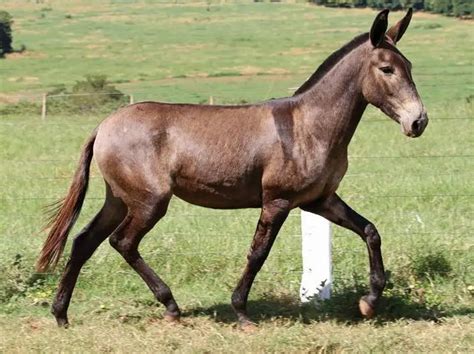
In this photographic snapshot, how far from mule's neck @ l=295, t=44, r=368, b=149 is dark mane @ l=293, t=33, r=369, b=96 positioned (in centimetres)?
3

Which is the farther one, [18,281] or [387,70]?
[18,281]

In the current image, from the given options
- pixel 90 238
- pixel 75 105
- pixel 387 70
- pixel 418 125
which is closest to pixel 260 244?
pixel 90 238

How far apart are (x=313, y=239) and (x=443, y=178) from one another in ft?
18.7

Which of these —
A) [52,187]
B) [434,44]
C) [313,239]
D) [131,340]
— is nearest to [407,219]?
[313,239]

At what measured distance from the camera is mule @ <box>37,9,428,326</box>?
651cm

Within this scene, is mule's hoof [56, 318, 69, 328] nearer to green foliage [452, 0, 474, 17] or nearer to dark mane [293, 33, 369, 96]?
Result: dark mane [293, 33, 369, 96]

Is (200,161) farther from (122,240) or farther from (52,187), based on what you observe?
(52,187)

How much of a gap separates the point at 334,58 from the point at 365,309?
1830 millimetres

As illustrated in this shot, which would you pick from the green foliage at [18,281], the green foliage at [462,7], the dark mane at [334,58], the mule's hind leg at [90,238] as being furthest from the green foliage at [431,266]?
the green foliage at [462,7]

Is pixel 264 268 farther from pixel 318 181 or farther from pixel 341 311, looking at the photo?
pixel 318 181

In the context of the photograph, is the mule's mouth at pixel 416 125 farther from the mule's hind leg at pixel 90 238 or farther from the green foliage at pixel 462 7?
the green foliage at pixel 462 7

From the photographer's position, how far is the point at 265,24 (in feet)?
273

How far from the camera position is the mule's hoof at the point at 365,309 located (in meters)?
6.62

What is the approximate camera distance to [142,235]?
665 cm
